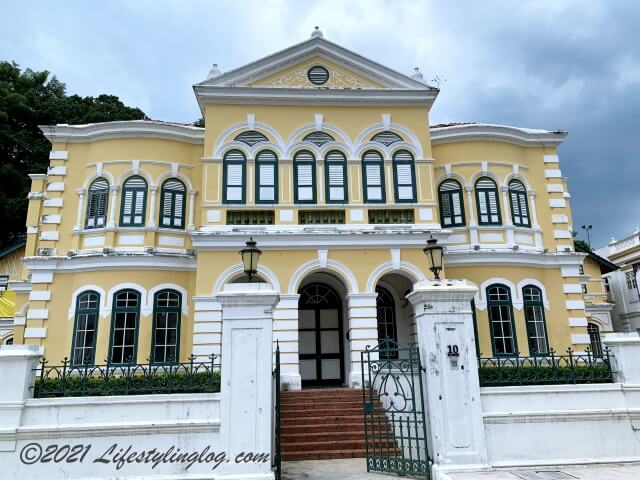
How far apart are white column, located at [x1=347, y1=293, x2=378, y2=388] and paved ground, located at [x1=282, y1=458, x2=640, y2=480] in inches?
198

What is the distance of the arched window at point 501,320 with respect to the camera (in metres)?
15.6

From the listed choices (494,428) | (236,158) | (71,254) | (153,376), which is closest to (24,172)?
(71,254)

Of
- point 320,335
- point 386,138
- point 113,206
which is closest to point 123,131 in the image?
point 113,206

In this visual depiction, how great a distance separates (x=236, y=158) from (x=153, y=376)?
8.98 metres

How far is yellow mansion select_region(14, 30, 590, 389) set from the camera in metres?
14.7

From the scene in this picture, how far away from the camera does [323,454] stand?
392 inches

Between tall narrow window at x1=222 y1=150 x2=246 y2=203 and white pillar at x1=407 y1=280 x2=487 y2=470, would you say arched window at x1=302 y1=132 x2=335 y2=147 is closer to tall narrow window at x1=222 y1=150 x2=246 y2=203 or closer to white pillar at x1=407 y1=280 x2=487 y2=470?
tall narrow window at x1=222 y1=150 x2=246 y2=203

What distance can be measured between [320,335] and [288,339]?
2413 millimetres

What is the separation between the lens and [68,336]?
Result: 14.8 metres

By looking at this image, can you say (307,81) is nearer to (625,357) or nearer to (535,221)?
(535,221)

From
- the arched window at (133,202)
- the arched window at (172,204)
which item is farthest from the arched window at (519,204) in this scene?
the arched window at (133,202)

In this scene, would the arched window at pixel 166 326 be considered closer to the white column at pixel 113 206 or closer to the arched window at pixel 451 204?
the white column at pixel 113 206

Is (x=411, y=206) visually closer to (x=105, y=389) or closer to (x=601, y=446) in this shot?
(x=601, y=446)

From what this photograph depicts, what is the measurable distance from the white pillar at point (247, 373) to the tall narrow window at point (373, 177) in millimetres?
8514
